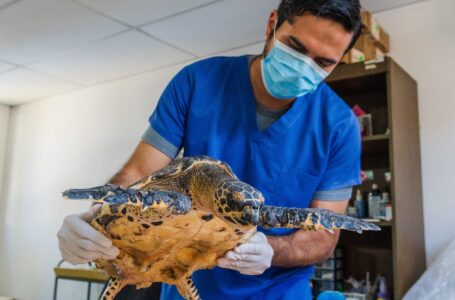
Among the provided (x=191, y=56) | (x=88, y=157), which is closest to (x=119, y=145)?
(x=88, y=157)

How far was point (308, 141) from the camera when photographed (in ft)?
4.09

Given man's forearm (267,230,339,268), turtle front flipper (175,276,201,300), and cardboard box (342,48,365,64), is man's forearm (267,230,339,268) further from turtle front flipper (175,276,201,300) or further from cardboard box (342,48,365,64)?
cardboard box (342,48,365,64)

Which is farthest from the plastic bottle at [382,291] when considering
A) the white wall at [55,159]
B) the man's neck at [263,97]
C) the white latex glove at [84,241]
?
the white wall at [55,159]

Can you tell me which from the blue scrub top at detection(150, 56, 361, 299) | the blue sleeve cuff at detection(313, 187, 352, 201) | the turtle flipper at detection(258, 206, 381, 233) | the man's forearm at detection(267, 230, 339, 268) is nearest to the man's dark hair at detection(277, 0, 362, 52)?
the blue scrub top at detection(150, 56, 361, 299)

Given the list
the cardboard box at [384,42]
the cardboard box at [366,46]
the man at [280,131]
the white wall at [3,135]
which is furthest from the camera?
the white wall at [3,135]

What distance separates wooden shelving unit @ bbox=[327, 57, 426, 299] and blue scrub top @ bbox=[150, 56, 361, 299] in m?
1.05

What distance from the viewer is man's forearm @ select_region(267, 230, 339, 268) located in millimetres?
1107

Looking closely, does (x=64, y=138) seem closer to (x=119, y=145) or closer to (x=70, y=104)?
(x=70, y=104)

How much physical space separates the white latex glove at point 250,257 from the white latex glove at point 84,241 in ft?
0.71

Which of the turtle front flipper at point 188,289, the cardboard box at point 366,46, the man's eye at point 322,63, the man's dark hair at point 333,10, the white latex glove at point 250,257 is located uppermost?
the cardboard box at point 366,46

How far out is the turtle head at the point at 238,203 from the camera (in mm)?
663

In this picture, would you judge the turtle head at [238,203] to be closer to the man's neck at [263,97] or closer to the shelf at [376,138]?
the man's neck at [263,97]

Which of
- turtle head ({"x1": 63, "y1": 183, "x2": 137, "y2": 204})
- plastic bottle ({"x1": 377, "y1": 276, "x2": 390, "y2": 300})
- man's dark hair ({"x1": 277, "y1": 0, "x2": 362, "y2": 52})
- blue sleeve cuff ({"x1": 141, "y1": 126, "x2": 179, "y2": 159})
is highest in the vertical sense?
man's dark hair ({"x1": 277, "y1": 0, "x2": 362, "y2": 52})

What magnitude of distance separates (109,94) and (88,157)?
0.62 m
